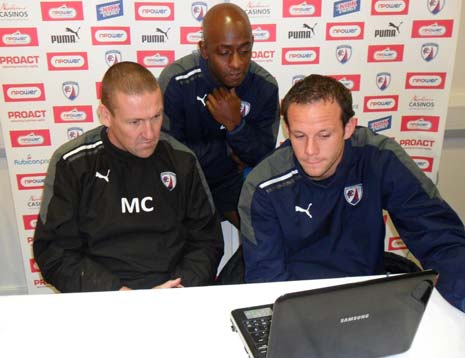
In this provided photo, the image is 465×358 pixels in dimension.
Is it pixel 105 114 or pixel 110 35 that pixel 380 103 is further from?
pixel 105 114

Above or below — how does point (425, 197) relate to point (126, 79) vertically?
below

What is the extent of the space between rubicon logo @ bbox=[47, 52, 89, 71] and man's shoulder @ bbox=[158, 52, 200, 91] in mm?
565

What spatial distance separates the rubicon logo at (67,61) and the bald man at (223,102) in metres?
0.56

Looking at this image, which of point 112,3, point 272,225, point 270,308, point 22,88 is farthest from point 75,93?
point 270,308

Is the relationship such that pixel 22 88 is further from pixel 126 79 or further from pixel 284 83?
pixel 284 83

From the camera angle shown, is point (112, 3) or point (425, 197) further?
point (112, 3)

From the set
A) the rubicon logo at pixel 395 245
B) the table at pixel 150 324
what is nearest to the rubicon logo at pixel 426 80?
the rubicon logo at pixel 395 245

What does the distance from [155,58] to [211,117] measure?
0.57 meters

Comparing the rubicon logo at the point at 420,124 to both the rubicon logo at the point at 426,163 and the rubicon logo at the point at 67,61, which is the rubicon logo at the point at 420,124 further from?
the rubicon logo at the point at 67,61

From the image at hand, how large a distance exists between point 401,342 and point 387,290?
208 millimetres

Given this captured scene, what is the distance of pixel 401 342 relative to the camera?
1.10 metres

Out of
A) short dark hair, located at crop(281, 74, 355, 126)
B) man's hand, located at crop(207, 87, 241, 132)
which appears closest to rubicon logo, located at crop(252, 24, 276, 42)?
man's hand, located at crop(207, 87, 241, 132)

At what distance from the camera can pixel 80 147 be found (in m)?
1.81

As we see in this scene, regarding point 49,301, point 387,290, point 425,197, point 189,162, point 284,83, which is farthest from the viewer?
point 284,83
